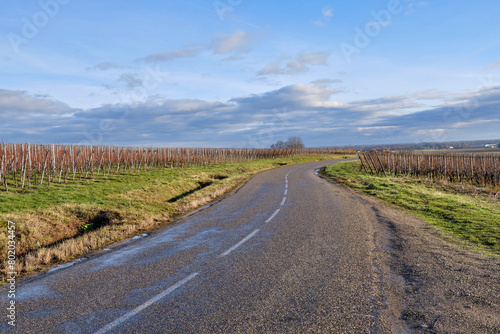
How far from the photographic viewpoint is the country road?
3867 millimetres

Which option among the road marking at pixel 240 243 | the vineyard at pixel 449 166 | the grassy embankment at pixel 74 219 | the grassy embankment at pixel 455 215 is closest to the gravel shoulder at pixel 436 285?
the grassy embankment at pixel 455 215

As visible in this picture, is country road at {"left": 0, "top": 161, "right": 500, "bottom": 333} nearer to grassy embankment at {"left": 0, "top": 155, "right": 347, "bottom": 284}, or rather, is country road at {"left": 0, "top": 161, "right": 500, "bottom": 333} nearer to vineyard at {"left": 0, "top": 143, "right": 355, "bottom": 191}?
grassy embankment at {"left": 0, "top": 155, "right": 347, "bottom": 284}

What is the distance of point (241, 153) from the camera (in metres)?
60.8

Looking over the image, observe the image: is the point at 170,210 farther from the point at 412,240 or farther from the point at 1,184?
the point at 1,184

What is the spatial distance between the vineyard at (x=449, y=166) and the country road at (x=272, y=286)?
22.0 metres

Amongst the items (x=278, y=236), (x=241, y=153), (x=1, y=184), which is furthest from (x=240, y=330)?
(x=241, y=153)

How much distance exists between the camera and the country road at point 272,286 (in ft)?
12.7

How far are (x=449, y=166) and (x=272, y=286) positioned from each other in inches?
1170

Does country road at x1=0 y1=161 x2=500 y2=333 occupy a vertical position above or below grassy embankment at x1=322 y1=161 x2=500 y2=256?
above

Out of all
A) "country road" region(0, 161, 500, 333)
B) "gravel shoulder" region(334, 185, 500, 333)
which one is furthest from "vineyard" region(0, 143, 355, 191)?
"gravel shoulder" region(334, 185, 500, 333)

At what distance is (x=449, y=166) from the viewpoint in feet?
95.0

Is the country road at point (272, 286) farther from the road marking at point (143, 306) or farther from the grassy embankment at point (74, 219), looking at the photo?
the grassy embankment at point (74, 219)

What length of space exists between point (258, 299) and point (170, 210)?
949cm

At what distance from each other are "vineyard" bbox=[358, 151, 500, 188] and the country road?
72.3 ft
